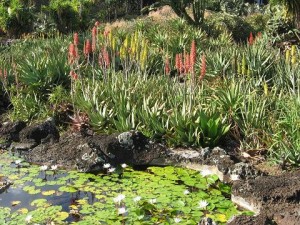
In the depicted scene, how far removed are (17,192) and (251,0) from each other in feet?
105

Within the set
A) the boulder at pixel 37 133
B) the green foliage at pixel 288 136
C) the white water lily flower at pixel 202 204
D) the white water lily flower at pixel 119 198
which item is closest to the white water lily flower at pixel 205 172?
the white water lily flower at pixel 202 204

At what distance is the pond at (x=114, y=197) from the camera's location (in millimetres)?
5473

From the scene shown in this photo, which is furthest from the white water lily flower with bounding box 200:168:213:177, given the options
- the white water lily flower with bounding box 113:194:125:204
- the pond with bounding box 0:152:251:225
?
the white water lily flower with bounding box 113:194:125:204

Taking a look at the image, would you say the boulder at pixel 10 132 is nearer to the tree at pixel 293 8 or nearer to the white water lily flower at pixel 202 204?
the white water lily flower at pixel 202 204

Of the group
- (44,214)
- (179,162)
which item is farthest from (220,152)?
(44,214)

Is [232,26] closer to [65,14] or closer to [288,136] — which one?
[65,14]

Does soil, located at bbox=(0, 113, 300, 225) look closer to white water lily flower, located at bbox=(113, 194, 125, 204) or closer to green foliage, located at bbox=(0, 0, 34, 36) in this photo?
white water lily flower, located at bbox=(113, 194, 125, 204)

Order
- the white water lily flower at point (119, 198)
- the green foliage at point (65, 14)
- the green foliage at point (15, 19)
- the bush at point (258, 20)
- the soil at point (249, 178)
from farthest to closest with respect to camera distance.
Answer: the green foliage at point (65, 14) < the bush at point (258, 20) < the green foliage at point (15, 19) < the white water lily flower at point (119, 198) < the soil at point (249, 178)

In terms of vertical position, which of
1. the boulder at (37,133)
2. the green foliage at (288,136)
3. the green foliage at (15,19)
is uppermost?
the green foliage at (15,19)

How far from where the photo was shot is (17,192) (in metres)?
6.40

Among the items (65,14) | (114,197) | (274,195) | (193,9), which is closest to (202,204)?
(274,195)

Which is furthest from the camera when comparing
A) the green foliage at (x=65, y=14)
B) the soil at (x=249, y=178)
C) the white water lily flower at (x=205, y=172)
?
the green foliage at (x=65, y=14)

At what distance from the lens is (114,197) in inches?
237

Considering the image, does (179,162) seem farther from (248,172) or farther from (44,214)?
(44,214)
